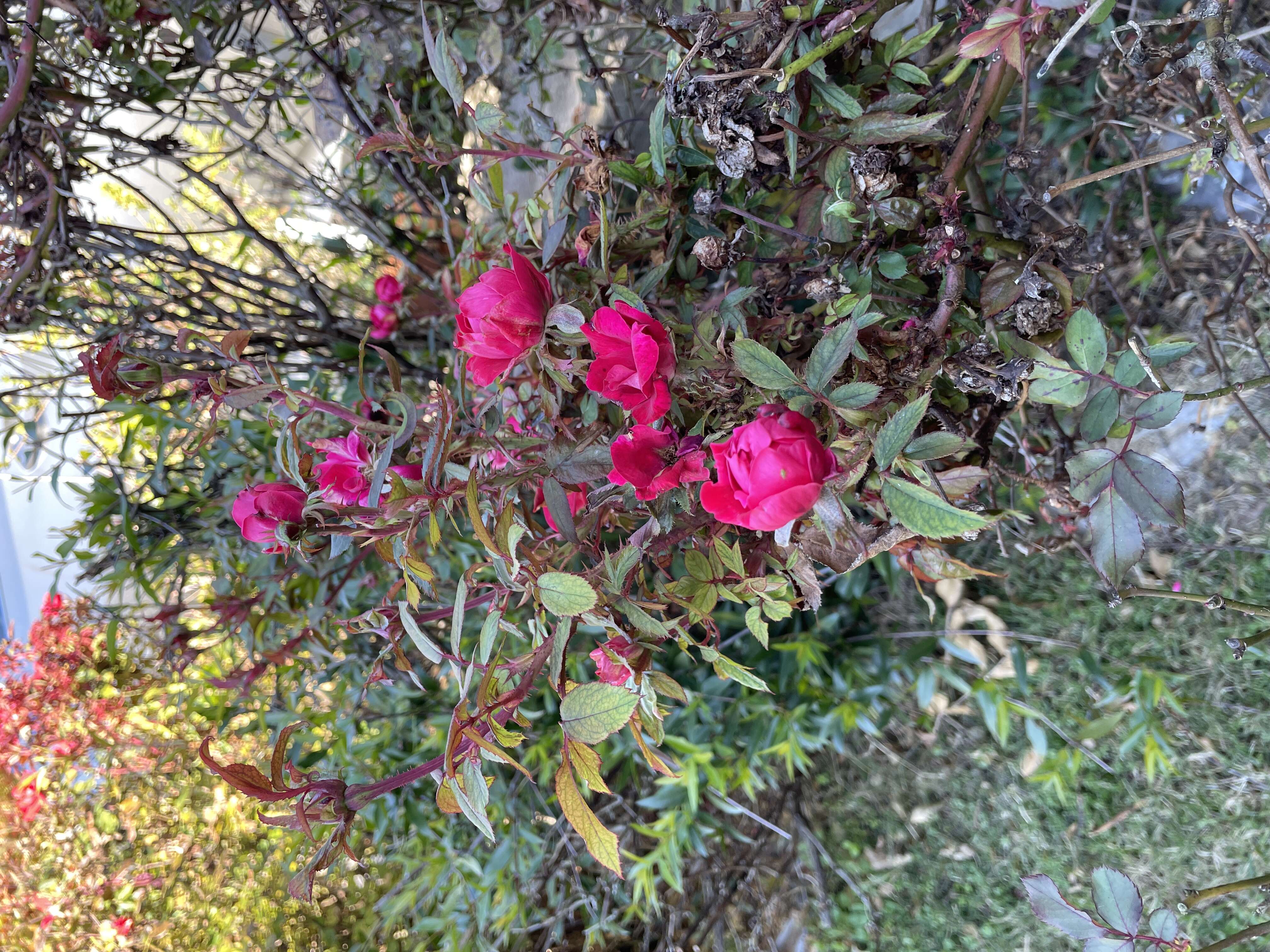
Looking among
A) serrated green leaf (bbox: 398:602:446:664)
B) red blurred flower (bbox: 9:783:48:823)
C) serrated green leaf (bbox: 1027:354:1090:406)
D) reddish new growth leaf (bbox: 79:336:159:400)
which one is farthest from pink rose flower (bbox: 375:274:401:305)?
red blurred flower (bbox: 9:783:48:823)

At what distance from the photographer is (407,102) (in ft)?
4.02

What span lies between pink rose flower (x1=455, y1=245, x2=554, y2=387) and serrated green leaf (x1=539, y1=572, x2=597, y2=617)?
0.50 ft

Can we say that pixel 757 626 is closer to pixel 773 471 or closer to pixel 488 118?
pixel 773 471

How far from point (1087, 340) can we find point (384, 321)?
93 cm

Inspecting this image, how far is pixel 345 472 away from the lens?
59cm

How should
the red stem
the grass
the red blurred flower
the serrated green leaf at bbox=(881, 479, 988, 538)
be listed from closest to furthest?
1. the serrated green leaf at bbox=(881, 479, 988, 538)
2. the red stem
3. the grass
4. the red blurred flower

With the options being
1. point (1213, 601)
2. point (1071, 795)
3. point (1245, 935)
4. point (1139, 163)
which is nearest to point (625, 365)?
point (1139, 163)

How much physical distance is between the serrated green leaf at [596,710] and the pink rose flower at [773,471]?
0.14 meters

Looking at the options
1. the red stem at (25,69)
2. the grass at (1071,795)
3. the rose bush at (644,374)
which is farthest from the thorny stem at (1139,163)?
the red stem at (25,69)

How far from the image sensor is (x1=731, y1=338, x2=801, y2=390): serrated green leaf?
1.39ft

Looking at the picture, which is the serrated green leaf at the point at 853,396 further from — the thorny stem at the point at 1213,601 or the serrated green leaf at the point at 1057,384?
the thorny stem at the point at 1213,601

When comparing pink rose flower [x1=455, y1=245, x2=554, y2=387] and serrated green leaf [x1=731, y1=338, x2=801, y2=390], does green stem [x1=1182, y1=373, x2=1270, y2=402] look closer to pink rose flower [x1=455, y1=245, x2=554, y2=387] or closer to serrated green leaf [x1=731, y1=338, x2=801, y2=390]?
serrated green leaf [x1=731, y1=338, x2=801, y2=390]

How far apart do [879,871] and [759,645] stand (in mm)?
496

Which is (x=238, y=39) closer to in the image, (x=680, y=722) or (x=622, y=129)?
(x=622, y=129)
